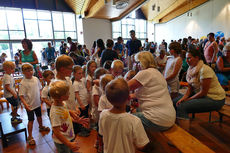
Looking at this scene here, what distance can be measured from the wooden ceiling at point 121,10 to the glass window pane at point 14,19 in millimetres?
3564

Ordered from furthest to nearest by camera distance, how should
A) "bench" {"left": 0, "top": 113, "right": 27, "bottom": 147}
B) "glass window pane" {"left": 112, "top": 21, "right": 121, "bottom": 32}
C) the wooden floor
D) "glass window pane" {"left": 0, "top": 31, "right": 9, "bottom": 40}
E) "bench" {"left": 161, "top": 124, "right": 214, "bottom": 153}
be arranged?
1. "glass window pane" {"left": 112, "top": 21, "right": 121, "bottom": 32}
2. "glass window pane" {"left": 0, "top": 31, "right": 9, "bottom": 40}
3. "bench" {"left": 0, "top": 113, "right": 27, "bottom": 147}
4. the wooden floor
5. "bench" {"left": 161, "top": 124, "right": 214, "bottom": 153}

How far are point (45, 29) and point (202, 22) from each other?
1289cm

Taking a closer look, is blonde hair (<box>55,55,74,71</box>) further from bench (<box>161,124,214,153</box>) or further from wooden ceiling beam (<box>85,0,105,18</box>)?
wooden ceiling beam (<box>85,0,105,18</box>)

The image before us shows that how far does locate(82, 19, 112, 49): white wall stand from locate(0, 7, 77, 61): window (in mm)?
1100

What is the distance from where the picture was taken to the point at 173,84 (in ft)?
8.21

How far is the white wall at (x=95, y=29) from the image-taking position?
40.8 ft

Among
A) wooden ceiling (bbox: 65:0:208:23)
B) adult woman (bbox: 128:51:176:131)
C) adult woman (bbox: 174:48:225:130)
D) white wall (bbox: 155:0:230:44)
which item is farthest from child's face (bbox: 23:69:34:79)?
white wall (bbox: 155:0:230:44)

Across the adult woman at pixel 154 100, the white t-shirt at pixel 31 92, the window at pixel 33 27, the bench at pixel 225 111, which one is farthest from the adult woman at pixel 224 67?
the window at pixel 33 27

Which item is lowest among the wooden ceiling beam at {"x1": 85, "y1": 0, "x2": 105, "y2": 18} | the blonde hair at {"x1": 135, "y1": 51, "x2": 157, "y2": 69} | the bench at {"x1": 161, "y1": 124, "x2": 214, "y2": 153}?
the bench at {"x1": 161, "y1": 124, "x2": 214, "y2": 153}

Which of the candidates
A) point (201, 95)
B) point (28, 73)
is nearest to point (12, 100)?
point (28, 73)

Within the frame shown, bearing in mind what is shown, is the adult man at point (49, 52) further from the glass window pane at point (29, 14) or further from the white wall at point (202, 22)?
the white wall at point (202, 22)

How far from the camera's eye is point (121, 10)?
1142 centimetres

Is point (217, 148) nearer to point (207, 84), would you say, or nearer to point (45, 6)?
point (207, 84)

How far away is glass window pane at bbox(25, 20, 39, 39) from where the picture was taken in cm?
1095
